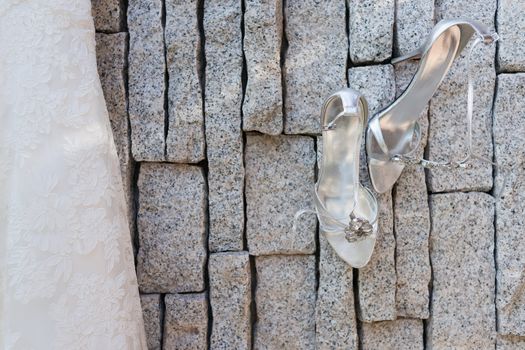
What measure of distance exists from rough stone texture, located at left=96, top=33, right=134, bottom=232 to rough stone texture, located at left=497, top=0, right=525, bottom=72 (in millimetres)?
559

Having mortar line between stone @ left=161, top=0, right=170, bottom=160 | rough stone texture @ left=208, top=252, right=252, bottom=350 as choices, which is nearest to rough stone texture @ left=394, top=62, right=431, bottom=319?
rough stone texture @ left=208, top=252, right=252, bottom=350

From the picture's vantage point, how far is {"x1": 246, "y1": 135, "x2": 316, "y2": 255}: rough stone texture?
94 cm

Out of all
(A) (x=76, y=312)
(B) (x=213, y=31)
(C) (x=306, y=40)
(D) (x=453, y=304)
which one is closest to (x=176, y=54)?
(B) (x=213, y=31)

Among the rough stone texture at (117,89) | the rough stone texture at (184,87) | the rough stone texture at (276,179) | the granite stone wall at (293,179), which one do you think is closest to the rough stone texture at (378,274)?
the granite stone wall at (293,179)

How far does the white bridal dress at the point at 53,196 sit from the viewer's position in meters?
0.74

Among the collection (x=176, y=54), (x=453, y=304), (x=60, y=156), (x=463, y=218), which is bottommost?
(x=453, y=304)

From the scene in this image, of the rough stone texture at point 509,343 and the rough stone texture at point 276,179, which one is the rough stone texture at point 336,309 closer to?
the rough stone texture at point 276,179

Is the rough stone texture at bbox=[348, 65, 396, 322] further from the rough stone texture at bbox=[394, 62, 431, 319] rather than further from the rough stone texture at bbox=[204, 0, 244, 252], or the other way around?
the rough stone texture at bbox=[204, 0, 244, 252]

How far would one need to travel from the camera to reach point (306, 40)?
3.07 feet

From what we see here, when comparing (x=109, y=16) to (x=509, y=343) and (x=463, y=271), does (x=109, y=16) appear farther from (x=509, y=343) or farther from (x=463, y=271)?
(x=509, y=343)

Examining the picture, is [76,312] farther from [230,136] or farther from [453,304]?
[453,304]

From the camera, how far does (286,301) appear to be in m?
0.95

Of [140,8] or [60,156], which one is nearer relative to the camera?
[60,156]

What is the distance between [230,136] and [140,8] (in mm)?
236
